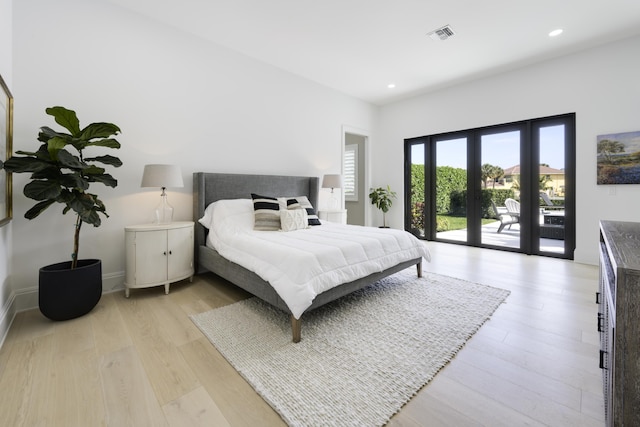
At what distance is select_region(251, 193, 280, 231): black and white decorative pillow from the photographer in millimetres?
3076

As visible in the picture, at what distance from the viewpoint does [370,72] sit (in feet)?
14.4

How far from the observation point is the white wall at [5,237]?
197 cm

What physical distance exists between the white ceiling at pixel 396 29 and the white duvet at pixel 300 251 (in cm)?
210

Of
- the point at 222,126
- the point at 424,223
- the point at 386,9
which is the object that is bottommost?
the point at 424,223

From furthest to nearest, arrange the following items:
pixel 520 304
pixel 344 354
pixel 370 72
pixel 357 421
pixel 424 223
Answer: pixel 424 223 → pixel 370 72 → pixel 520 304 → pixel 344 354 → pixel 357 421

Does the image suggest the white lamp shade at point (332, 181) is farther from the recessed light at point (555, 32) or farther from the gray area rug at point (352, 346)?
the recessed light at point (555, 32)

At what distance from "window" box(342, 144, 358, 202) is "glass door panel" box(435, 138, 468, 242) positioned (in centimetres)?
179

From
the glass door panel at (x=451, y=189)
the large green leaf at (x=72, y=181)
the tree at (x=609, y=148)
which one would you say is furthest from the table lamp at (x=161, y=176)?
the tree at (x=609, y=148)

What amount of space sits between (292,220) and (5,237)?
2398mm

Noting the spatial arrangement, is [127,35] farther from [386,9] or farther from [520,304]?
[520,304]

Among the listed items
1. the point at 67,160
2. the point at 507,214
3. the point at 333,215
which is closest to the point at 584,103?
the point at 507,214

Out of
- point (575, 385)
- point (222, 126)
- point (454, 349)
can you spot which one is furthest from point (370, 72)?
point (575, 385)

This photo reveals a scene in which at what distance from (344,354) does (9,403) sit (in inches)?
68.2

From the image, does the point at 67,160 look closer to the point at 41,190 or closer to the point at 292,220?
the point at 41,190
